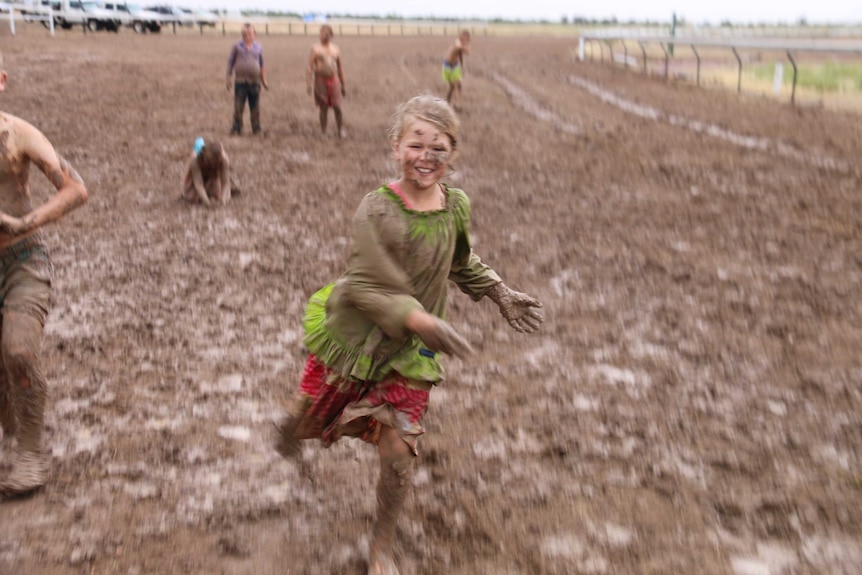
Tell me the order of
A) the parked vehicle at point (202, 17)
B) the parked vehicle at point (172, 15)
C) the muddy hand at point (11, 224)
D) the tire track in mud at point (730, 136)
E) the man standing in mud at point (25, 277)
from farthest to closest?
the parked vehicle at point (202, 17)
the parked vehicle at point (172, 15)
the tire track in mud at point (730, 136)
the man standing in mud at point (25, 277)
the muddy hand at point (11, 224)

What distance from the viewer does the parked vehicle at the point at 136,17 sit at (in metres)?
41.3

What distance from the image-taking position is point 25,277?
3.93 m

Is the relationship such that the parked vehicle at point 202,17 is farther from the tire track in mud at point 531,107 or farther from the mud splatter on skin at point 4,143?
the mud splatter on skin at point 4,143

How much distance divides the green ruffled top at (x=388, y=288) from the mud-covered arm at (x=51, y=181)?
125cm

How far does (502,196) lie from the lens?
35.0ft

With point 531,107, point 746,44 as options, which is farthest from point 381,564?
point 746,44

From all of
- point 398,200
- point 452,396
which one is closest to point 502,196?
point 452,396

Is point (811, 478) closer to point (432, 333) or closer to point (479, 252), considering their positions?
point (432, 333)

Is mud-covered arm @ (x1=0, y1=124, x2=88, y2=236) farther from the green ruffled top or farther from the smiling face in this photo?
the smiling face

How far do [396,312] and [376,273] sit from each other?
0.56 feet

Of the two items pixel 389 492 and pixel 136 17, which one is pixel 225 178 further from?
pixel 136 17

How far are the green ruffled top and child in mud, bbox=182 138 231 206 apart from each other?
680cm

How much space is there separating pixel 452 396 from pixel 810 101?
590 inches

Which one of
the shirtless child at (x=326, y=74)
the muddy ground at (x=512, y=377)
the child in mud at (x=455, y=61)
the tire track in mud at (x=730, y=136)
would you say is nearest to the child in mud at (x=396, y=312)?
the muddy ground at (x=512, y=377)
